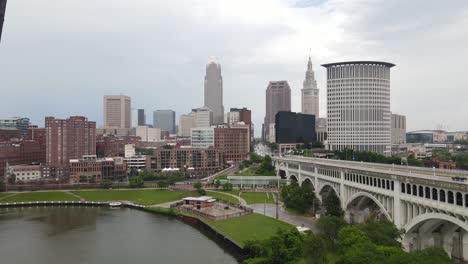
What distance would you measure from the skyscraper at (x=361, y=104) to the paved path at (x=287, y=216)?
10914cm

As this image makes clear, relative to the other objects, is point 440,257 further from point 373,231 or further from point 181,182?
point 181,182

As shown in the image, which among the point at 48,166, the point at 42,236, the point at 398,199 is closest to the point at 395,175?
the point at 398,199

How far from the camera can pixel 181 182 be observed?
117 meters

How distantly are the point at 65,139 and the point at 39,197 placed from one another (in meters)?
35.5

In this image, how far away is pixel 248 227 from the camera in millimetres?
61281

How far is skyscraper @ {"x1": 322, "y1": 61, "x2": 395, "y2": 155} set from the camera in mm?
176125

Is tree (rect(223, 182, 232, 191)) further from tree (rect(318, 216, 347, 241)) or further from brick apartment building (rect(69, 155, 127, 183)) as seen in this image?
tree (rect(318, 216, 347, 241))

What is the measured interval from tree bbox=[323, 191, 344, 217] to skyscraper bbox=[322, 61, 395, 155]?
119 meters

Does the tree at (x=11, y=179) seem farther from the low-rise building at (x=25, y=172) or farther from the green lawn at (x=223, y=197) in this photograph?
the green lawn at (x=223, y=197)

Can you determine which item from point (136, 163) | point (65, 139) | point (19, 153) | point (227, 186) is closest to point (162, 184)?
point (227, 186)

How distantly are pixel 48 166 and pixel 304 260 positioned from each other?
102194 millimetres

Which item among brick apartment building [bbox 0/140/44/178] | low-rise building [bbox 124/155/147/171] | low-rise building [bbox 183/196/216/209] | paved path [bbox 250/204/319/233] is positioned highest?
brick apartment building [bbox 0/140/44/178]

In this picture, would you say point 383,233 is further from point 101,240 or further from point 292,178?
point 292,178

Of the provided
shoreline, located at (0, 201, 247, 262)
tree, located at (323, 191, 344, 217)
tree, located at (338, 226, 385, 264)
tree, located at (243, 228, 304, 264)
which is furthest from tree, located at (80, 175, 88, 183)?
tree, located at (338, 226, 385, 264)
